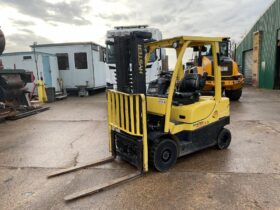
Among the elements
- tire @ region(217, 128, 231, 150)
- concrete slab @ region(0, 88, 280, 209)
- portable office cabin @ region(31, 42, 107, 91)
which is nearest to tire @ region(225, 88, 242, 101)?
concrete slab @ region(0, 88, 280, 209)

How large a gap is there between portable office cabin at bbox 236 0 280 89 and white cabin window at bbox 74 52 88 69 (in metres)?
10.8

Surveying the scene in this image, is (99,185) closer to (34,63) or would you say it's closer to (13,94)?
(13,94)

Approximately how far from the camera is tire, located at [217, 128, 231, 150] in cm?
443

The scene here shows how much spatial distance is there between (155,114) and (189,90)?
777 millimetres

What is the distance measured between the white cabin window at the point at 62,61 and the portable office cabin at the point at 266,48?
11.9 metres

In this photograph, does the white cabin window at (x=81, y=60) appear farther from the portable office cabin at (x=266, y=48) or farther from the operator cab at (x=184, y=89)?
the portable office cabin at (x=266, y=48)

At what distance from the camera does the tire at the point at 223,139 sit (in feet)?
14.5

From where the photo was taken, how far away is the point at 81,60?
13.6 m

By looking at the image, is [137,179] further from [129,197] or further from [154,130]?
[154,130]

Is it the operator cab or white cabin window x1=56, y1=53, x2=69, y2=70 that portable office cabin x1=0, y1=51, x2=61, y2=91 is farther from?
the operator cab

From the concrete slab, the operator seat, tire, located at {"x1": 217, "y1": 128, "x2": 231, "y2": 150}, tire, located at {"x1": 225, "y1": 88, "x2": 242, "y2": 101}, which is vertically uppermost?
the operator seat

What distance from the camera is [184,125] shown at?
12.6 feet

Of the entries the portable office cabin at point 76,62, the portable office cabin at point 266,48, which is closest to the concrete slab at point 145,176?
the portable office cabin at point 76,62

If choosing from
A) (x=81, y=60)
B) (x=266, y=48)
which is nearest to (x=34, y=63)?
(x=81, y=60)
